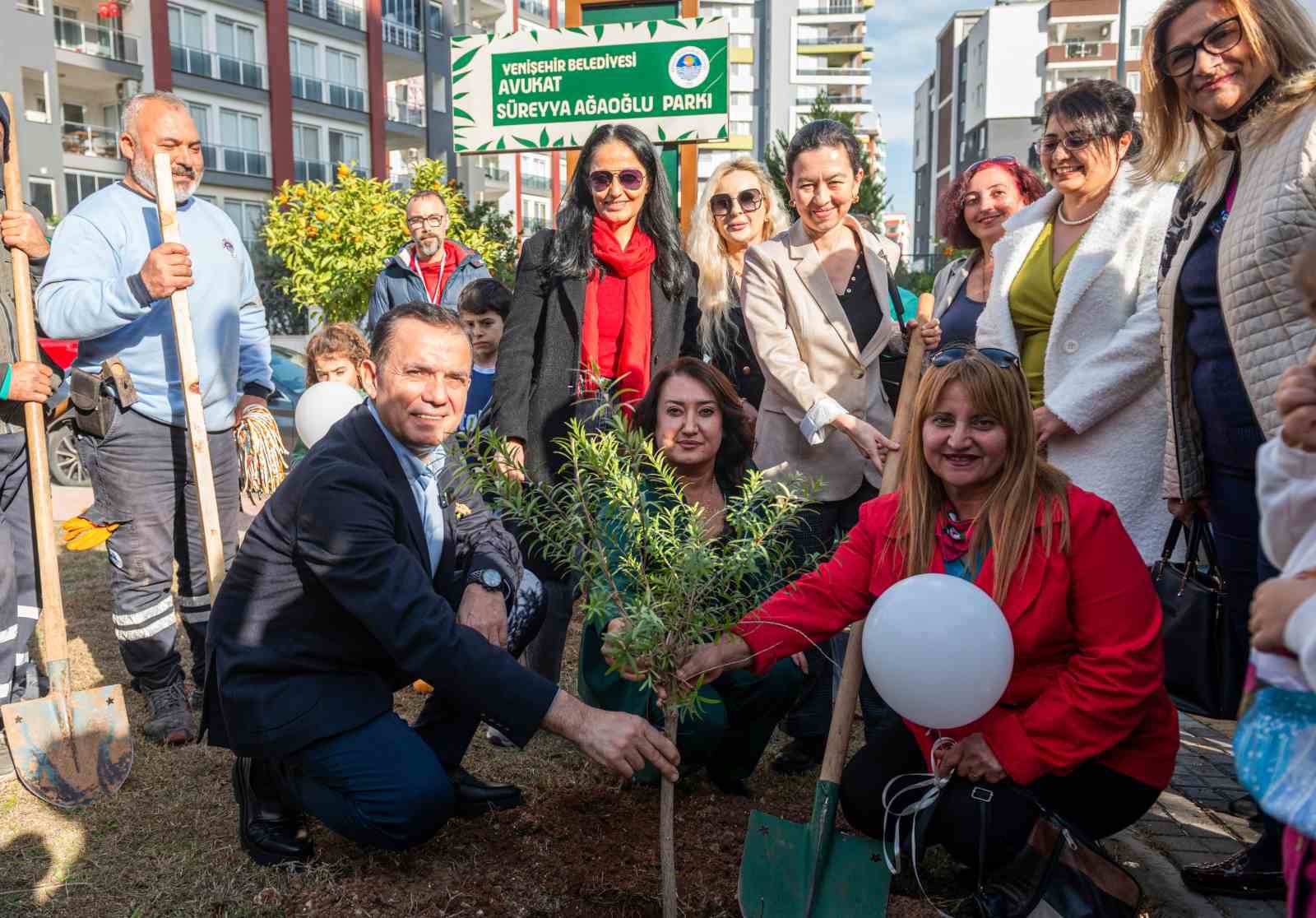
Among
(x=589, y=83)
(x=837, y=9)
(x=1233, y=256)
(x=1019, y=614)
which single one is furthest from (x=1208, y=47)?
(x=837, y=9)

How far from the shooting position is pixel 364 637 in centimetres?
293

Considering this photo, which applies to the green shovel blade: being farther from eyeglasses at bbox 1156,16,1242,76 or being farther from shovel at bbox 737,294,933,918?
eyeglasses at bbox 1156,16,1242,76

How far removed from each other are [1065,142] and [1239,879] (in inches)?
90.1

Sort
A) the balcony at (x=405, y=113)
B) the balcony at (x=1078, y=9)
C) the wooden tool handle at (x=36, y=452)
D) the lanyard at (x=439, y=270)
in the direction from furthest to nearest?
the balcony at (x=1078, y=9), the balcony at (x=405, y=113), the lanyard at (x=439, y=270), the wooden tool handle at (x=36, y=452)

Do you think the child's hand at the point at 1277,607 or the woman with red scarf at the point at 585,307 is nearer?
the child's hand at the point at 1277,607

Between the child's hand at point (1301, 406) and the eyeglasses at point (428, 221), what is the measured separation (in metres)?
5.60

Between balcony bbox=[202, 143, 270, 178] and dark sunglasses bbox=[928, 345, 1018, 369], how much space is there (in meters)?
30.6

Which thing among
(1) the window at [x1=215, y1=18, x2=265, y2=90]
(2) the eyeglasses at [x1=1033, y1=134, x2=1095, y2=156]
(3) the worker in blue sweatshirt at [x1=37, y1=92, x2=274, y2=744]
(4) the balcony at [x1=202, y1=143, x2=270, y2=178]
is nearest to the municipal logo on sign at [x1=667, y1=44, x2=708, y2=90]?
(3) the worker in blue sweatshirt at [x1=37, y1=92, x2=274, y2=744]

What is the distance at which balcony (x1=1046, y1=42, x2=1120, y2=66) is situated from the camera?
2224 inches

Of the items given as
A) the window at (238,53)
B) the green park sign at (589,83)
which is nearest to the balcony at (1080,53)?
the window at (238,53)

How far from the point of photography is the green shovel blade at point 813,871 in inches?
99.2

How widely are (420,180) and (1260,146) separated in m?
6.99

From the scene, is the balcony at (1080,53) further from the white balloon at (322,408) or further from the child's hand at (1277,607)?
the child's hand at (1277,607)

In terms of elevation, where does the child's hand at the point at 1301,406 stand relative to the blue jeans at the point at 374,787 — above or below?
above
